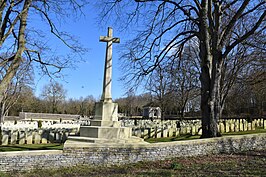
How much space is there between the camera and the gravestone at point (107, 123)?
8.80 metres

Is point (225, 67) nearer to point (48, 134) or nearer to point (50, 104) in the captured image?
point (48, 134)

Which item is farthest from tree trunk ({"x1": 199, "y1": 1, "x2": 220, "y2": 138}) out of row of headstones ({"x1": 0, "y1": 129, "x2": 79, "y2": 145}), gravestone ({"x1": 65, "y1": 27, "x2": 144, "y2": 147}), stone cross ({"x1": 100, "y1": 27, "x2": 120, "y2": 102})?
row of headstones ({"x1": 0, "y1": 129, "x2": 79, "y2": 145})

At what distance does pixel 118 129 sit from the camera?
352 inches

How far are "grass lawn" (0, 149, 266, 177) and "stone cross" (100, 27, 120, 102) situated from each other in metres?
3.37

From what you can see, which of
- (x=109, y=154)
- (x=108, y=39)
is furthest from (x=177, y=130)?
(x=109, y=154)

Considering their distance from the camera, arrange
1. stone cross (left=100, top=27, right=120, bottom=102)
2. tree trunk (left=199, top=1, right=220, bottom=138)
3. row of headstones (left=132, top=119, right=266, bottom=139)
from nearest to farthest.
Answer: stone cross (left=100, top=27, right=120, bottom=102) < tree trunk (left=199, top=1, right=220, bottom=138) < row of headstones (left=132, top=119, right=266, bottom=139)

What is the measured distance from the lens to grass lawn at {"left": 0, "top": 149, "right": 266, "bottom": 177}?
6242 mm

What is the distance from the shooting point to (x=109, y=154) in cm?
761

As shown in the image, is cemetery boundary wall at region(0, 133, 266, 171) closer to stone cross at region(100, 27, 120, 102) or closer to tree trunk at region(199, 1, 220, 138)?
tree trunk at region(199, 1, 220, 138)

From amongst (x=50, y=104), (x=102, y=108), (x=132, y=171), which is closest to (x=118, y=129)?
(x=102, y=108)

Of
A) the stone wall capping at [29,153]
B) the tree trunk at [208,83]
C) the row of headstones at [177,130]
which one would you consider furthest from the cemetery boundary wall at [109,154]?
the row of headstones at [177,130]

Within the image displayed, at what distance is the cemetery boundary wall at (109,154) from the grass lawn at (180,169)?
0.79 feet

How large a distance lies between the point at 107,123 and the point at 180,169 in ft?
12.3

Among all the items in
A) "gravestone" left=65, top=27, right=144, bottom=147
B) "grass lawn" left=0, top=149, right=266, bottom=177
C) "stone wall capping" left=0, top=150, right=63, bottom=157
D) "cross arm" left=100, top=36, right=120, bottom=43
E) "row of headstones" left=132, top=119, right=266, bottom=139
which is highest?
"cross arm" left=100, top=36, right=120, bottom=43
